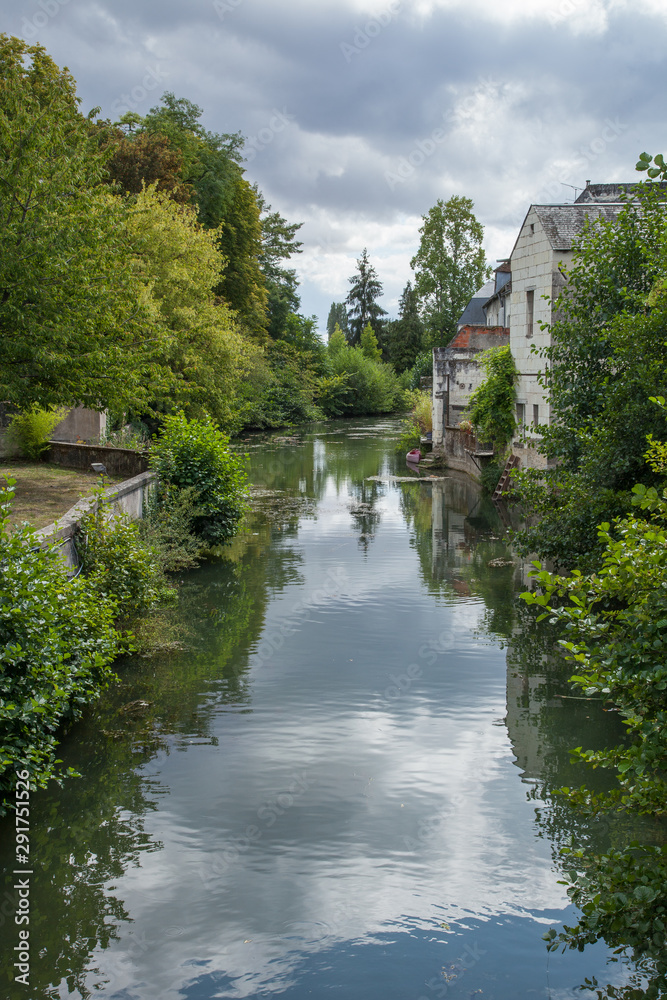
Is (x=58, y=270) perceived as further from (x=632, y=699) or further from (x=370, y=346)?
(x=370, y=346)

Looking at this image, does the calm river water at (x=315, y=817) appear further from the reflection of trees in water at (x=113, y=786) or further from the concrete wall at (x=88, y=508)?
the concrete wall at (x=88, y=508)

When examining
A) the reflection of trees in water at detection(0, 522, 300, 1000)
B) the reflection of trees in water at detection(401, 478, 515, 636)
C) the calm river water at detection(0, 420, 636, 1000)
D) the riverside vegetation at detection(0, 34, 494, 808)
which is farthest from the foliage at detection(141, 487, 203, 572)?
the reflection of trees in water at detection(401, 478, 515, 636)

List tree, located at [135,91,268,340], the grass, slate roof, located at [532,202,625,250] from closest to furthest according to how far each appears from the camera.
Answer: the grass → slate roof, located at [532,202,625,250] → tree, located at [135,91,268,340]

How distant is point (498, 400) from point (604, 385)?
13.6 metres

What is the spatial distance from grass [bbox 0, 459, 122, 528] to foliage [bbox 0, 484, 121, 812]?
13.1 ft

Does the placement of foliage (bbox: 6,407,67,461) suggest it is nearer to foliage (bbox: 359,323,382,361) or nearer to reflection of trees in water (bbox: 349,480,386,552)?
reflection of trees in water (bbox: 349,480,386,552)

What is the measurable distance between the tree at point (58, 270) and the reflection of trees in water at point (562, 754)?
8.47 meters

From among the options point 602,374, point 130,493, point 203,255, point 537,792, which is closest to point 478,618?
point 602,374

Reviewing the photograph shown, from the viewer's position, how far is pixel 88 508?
11453mm

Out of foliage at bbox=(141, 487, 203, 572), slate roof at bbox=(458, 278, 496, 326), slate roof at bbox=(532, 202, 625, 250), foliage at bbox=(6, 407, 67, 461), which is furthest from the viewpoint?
slate roof at bbox=(458, 278, 496, 326)

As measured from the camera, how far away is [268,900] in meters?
6.14

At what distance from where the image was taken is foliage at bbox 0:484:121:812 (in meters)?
6.33

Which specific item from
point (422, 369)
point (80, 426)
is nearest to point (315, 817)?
point (80, 426)

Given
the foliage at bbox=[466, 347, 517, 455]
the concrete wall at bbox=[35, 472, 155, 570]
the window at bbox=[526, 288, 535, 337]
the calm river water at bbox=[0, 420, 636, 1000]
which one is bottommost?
the calm river water at bbox=[0, 420, 636, 1000]
